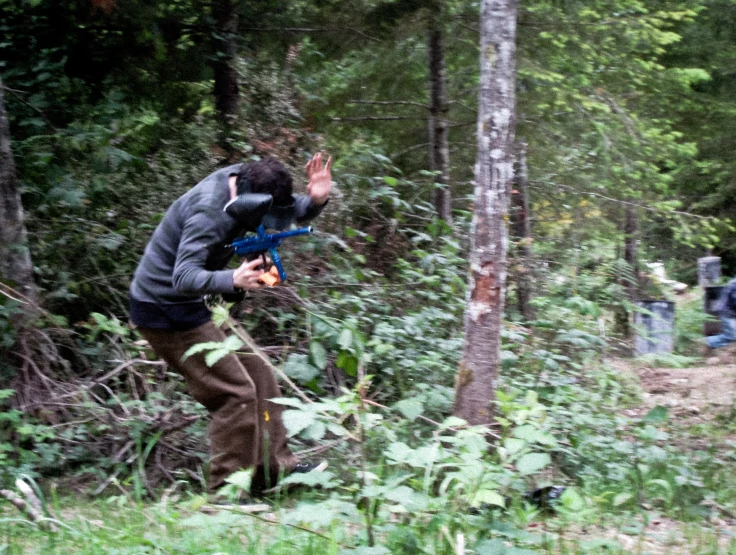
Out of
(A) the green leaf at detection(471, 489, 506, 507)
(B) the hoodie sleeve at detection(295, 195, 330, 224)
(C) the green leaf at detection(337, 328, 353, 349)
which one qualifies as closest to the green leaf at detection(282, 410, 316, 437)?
(A) the green leaf at detection(471, 489, 506, 507)

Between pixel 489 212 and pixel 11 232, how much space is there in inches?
151

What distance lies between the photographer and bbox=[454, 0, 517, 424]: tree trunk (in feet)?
16.9

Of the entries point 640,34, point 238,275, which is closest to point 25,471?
point 238,275

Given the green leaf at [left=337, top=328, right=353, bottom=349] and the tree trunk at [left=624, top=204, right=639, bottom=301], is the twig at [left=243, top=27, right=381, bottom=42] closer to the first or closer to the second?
the tree trunk at [left=624, top=204, right=639, bottom=301]

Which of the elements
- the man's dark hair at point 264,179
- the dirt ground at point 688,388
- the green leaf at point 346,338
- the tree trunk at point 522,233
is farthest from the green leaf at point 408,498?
the dirt ground at point 688,388

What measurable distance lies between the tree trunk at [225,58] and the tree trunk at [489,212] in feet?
12.0

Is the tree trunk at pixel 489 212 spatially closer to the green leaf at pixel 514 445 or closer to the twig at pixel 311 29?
the green leaf at pixel 514 445

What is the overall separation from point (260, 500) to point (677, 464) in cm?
298

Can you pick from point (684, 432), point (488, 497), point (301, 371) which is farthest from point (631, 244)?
point (488, 497)

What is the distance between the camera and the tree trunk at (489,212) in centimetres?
515

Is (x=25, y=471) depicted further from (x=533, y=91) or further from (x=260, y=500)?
(x=533, y=91)

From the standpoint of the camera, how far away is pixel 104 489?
5.41 m

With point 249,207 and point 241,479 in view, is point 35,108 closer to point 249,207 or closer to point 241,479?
point 249,207

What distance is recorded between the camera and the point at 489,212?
5.22 meters
